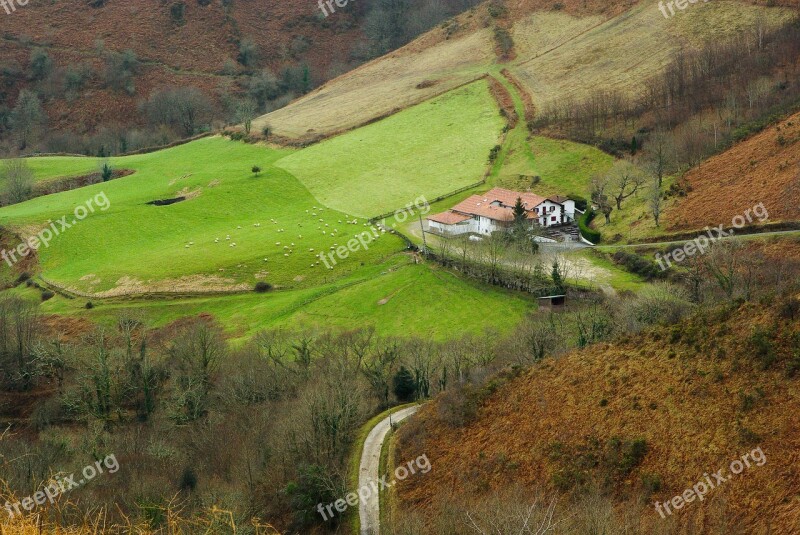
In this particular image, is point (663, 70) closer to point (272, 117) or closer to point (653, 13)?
point (653, 13)

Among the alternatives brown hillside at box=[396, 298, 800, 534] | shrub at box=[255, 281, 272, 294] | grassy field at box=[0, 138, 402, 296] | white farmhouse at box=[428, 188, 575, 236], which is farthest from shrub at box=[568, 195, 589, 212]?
brown hillside at box=[396, 298, 800, 534]

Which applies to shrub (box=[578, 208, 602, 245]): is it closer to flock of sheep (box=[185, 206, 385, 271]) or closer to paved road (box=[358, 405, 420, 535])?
flock of sheep (box=[185, 206, 385, 271])

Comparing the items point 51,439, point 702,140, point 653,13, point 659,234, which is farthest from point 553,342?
Answer: point 653,13

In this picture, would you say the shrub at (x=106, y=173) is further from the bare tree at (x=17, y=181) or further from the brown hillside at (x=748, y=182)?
the brown hillside at (x=748, y=182)

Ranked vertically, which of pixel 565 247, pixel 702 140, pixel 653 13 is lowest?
pixel 565 247

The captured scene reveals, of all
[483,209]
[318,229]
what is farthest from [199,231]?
[483,209]
